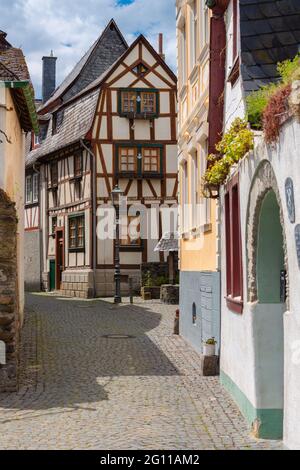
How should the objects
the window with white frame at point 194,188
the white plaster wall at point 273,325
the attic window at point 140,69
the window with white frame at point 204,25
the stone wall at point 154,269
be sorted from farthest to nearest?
1. the attic window at point 140,69
2. the stone wall at point 154,269
3. the window with white frame at point 194,188
4. the window with white frame at point 204,25
5. the white plaster wall at point 273,325

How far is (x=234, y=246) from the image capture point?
902 cm

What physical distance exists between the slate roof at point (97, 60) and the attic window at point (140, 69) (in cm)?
435

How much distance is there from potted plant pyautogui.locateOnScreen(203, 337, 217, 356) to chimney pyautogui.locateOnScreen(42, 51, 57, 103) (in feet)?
94.3

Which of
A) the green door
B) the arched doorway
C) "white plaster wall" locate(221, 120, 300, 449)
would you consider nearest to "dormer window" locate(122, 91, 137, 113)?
the green door

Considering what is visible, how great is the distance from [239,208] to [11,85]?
460cm

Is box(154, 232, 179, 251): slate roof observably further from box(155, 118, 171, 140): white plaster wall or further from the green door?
the green door

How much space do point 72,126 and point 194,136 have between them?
658 inches

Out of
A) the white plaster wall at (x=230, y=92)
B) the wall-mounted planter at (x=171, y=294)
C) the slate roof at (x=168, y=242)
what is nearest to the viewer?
the white plaster wall at (x=230, y=92)

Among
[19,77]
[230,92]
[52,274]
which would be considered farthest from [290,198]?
[52,274]

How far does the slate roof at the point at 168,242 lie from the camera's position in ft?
86.0

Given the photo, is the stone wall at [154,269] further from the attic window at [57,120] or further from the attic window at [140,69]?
the attic window at [57,120]

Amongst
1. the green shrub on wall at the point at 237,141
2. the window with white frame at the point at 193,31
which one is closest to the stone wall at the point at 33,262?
the window with white frame at the point at 193,31

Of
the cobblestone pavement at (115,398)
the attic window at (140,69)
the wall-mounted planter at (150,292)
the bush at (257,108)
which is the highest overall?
the attic window at (140,69)

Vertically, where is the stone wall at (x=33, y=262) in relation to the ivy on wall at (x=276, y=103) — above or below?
below
